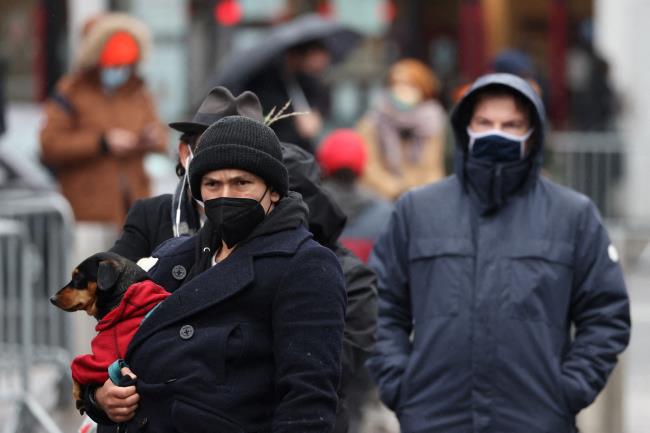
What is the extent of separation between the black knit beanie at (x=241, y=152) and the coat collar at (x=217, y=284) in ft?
0.50

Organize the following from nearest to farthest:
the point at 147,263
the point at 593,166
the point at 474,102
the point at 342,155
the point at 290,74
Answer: the point at 147,263 → the point at 474,102 → the point at 342,155 → the point at 290,74 → the point at 593,166

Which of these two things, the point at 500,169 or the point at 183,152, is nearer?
the point at 183,152

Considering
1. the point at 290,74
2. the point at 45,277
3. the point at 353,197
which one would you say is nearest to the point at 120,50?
the point at 290,74

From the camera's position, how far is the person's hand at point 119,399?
3.97 m

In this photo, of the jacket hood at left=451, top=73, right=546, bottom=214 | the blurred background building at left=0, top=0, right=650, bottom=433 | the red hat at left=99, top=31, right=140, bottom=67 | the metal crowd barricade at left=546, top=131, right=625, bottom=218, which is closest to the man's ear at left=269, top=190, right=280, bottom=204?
the jacket hood at left=451, top=73, right=546, bottom=214

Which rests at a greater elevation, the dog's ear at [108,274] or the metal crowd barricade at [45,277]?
the dog's ear at [108,274]

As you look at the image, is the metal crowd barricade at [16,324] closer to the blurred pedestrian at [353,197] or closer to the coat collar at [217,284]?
the blurred pedestrian at [353,197]

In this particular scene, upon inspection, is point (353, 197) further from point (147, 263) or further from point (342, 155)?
point (147, 263)

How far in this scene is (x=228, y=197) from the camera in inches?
157

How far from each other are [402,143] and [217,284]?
23.8ft

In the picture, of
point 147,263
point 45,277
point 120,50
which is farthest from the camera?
point 120,50

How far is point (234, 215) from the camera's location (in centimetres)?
398

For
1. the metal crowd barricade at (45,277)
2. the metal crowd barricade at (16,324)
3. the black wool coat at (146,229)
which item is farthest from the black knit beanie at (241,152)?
the metal crowd barricade at (45,277)

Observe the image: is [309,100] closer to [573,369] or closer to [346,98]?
[573,369]
